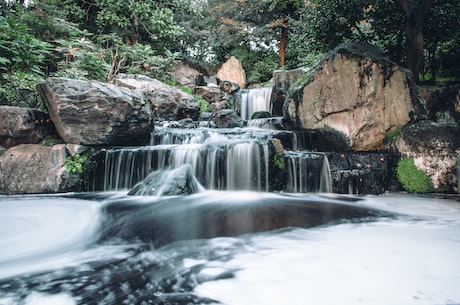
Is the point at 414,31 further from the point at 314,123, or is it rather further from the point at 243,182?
the point at 243,182

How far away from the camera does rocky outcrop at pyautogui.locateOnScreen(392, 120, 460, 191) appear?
5273 millimetres

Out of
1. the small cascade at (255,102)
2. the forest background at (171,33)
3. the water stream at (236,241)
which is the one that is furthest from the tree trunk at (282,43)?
the water stream at (236,241)

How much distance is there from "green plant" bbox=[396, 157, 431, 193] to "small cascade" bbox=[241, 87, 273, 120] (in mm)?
7632

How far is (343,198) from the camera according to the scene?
17.2 ft

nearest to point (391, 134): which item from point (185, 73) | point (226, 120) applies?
point (226, 120)

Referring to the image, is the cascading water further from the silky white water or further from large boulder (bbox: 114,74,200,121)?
large boulder (bbox: 114,74,200,121)

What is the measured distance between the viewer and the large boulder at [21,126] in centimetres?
572

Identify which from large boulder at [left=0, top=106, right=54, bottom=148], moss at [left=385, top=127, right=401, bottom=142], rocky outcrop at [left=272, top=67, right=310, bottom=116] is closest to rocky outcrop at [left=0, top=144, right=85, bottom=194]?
large boulder at [left=0, top=106, right=54, bottom=148]

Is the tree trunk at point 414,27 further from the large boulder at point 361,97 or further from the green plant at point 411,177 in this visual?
the green plant at point 411,177

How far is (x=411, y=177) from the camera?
18.3 feet

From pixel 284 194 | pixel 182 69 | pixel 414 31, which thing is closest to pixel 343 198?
pixel 284 194

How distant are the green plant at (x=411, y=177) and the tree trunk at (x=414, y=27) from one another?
3.17 metres

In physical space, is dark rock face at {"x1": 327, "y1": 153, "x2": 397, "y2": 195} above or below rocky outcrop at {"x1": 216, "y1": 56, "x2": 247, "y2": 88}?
below

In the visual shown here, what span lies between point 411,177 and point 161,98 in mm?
8682
